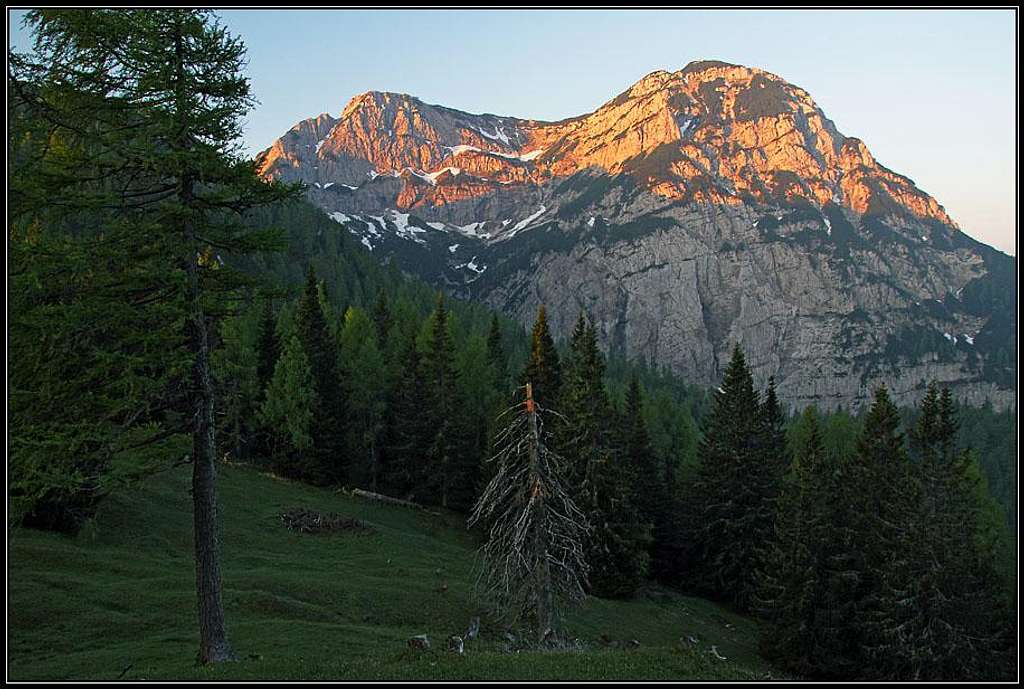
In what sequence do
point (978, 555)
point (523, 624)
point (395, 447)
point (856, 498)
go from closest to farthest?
1. point (523, 624)
2. point (978, 555)
3. point (856, 498)
4. point (395, 447)

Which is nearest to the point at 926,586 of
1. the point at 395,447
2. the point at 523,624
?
the point at 523,624

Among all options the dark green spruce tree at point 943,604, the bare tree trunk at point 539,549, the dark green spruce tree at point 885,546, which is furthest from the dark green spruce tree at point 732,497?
the bare tree trunk at point 539,549

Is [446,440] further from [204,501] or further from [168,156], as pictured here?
[168,156]

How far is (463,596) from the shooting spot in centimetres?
3497

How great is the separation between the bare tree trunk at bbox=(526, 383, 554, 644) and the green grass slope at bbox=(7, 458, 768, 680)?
1485 millimetres

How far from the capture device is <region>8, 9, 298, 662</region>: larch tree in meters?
17.0

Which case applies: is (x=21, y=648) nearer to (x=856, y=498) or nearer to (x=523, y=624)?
(x=523, y=624)

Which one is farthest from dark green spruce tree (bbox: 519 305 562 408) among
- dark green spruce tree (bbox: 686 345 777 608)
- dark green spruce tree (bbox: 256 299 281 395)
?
dark green spruce tree (bbox: 256 299 281 395)

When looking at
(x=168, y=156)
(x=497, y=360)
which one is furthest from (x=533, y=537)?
(x=497, y=360)

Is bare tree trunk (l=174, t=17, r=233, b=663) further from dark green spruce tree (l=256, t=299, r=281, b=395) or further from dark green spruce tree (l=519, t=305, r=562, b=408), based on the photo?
dark green spruce tree (l=256, t=299, r=281, b=395)

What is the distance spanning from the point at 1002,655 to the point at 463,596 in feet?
86.8

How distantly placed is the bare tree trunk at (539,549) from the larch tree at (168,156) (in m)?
8.72

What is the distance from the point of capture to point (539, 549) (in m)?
22.1

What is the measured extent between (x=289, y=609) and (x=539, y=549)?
12.1m
